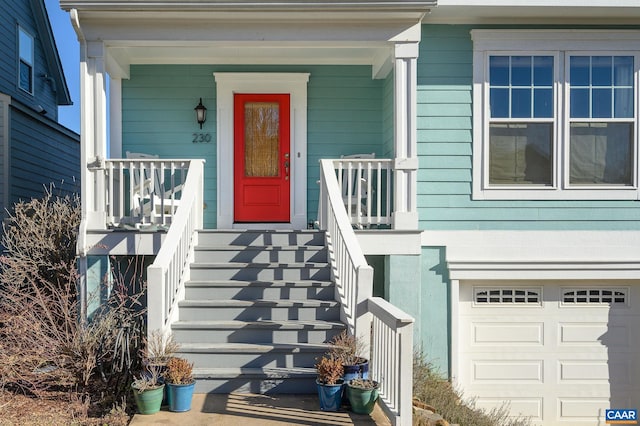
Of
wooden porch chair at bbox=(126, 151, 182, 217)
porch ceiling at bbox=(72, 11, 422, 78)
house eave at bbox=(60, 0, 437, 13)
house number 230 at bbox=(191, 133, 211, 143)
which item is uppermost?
house eave at bbox=(60, 0, 437, 13)

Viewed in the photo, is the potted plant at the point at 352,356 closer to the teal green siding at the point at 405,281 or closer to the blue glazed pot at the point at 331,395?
the blue glazed pot at the point at 331,395

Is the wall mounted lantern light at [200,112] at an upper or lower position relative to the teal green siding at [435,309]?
Result: upper

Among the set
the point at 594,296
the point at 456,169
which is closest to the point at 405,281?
the point at 456,169

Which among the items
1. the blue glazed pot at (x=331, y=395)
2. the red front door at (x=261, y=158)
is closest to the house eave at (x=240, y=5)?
the red front door at (x=261, y=158)

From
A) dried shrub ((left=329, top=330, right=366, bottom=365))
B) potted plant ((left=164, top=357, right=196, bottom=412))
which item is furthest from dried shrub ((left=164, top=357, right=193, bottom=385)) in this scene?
dried shrub ((left=329, top=330, right=366, bottom=365))

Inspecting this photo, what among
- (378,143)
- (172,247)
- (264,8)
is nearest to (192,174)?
(172,247)

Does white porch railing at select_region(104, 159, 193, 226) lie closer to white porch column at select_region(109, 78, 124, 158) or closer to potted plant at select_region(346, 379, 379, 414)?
white porch column at select_region(109, 78, 124, 158)

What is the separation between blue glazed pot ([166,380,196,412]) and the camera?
4.29 metres

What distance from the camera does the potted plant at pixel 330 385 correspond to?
4.29 meters

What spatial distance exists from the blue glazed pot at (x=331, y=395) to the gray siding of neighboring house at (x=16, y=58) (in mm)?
8522

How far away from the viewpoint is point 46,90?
12.4m

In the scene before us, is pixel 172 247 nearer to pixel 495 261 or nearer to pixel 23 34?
pixel 495 261

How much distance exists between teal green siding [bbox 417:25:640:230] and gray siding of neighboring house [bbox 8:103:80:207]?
5.23 m

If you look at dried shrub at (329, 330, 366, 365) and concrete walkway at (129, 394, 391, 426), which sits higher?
dried shrub at (329, 330, 366, 365)
